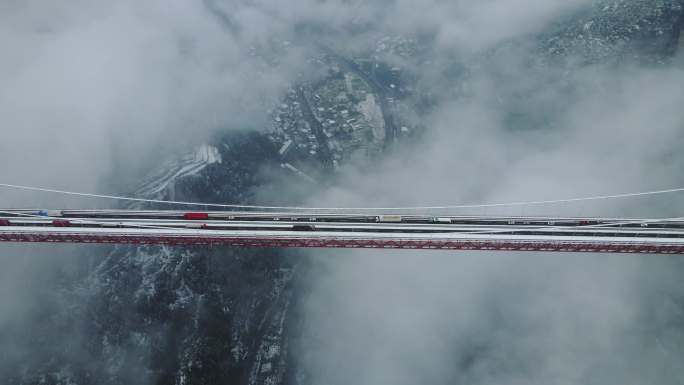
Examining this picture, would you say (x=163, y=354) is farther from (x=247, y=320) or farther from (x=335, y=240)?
(x=335, y=240)

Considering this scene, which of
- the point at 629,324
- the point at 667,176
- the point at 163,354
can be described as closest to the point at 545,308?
the point at 629,324

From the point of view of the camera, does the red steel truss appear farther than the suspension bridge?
No

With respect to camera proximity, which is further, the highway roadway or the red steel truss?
the highway roadway

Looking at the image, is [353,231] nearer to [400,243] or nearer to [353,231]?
[353,231]

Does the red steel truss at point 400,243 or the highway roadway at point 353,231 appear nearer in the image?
the red steel truss at point 400,243

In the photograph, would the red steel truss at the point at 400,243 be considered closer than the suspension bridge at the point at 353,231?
Yes

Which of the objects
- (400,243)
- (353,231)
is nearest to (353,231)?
(353,231)
